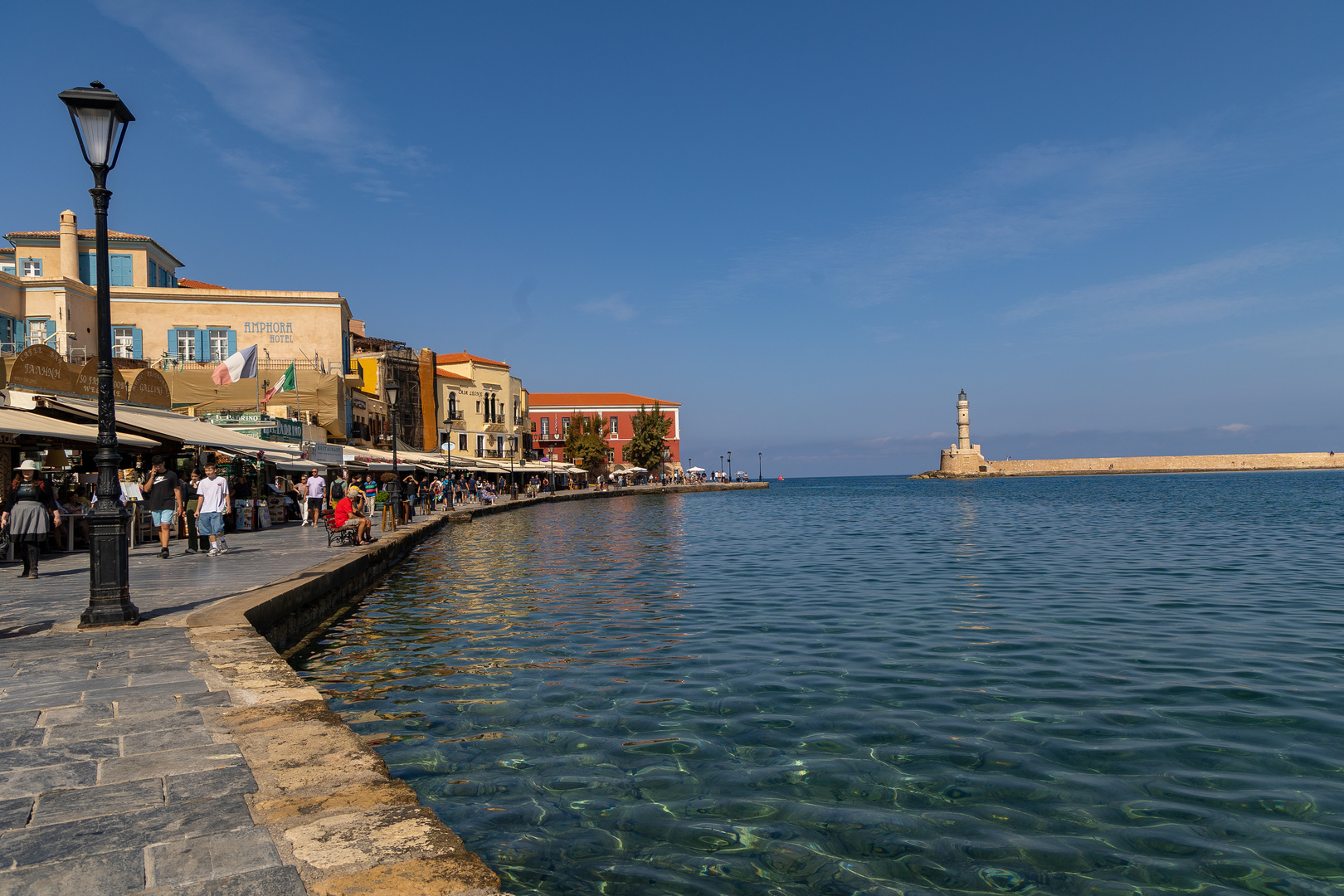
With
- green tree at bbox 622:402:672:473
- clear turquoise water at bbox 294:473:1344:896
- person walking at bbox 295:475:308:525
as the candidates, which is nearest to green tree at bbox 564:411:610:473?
green tree at bbox 622:402:672:473

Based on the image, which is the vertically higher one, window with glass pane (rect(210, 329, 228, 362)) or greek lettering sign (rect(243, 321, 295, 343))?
greek lettering sign (rect(243, 321, 295, 343))

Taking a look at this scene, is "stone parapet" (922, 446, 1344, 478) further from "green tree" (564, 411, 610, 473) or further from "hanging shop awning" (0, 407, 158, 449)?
"hanging shop awning" (0, 407, 158, 449)

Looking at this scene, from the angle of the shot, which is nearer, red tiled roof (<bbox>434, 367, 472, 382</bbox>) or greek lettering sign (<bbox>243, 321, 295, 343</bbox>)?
greek lettering sign (<bbox>243, 321, 295, 343</bbox>)

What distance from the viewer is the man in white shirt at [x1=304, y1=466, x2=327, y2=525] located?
24.1 meters

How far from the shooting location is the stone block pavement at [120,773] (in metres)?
2.93

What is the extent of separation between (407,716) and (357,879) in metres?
3.93

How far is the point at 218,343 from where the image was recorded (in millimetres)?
37281

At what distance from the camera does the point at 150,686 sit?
5543 millimetres

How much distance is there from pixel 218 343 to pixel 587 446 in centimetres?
4226

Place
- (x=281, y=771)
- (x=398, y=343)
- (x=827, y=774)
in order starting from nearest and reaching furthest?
(x=281, y=771)
(x=827, y=774)
(x=398, y=343)

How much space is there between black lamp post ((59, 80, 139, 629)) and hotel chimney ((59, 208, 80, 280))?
34.8 m

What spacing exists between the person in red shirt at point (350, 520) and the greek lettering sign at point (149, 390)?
229 inches

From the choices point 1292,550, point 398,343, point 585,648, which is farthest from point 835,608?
point 398,343

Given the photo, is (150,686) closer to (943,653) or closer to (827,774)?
(827,774)
